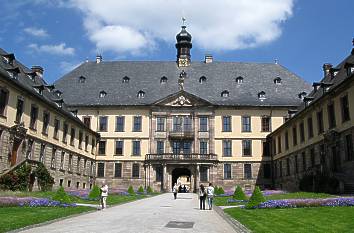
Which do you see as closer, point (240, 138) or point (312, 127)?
point (312, 127)

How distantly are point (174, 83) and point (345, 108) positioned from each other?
106ft

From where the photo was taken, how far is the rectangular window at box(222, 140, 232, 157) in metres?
55.5

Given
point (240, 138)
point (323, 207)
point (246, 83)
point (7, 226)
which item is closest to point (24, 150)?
point (7, 226)

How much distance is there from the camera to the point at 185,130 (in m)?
56.1

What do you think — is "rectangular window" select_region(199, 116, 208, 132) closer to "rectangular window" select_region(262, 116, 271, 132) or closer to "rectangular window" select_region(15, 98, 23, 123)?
"rectangular window" select_region(262, 116, 271, 132)

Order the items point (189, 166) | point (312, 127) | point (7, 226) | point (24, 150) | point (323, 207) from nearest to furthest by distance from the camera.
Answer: point (7, 226) → point (323, 207) → point (24, 150) → point (312, 127) → point (189, 166)

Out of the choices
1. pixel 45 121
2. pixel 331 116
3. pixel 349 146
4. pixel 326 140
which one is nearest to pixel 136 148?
pixel 45 121

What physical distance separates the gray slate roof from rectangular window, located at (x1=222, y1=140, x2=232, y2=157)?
5517mm

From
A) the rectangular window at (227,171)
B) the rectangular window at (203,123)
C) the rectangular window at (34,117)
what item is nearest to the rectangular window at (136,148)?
the rectangular window at (203,123)

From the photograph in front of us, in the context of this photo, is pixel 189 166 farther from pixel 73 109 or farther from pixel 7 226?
pixel 7 226

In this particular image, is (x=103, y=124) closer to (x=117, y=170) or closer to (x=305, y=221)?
(x=117, y=170)

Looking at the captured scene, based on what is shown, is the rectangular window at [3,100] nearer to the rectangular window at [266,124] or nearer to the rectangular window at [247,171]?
the rectangular window at [247,171]

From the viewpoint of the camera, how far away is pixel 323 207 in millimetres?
19609

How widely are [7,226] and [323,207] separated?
48.6 feet
